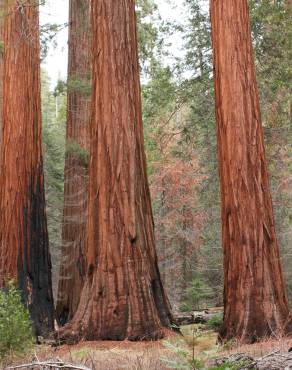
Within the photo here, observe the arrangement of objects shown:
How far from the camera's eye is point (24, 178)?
10375mm

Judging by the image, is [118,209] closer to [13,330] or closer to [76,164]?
[13,330]

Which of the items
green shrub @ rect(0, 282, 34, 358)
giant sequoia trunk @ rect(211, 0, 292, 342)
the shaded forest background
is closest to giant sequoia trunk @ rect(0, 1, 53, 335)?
the shaded forest background

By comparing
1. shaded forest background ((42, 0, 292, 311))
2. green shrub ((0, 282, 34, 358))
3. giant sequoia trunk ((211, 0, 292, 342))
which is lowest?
green shrub ((0, 282, 34, 358))

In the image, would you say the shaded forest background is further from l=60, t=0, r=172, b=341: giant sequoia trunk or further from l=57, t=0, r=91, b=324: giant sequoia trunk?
l=60, t=0, r=172, b=341: giant sequoia trunk

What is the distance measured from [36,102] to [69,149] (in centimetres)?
266

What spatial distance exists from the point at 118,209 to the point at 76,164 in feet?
20.0

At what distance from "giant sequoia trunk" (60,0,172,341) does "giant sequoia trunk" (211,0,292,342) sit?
1.07 m

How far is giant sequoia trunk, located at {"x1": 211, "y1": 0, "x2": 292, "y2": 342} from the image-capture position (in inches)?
284

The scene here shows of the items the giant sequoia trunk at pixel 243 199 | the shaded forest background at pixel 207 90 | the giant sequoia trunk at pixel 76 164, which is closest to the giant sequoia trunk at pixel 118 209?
the giant sequoia trunk at pixel 243 199

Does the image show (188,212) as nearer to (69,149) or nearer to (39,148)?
(69,149)

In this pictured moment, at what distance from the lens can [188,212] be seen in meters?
27.5

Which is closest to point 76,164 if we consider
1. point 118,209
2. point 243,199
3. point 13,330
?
point 118,209

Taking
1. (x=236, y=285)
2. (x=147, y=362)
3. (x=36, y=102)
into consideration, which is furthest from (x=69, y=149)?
(x=147, y=362)

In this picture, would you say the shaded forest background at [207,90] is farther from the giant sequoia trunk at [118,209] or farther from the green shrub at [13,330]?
the green shrub at [13,330]
